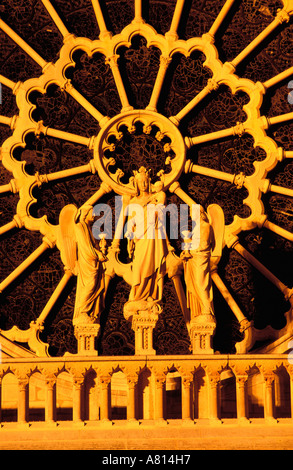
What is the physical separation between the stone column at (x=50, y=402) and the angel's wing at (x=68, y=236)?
1898mm

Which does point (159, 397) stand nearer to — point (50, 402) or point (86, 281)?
point (50, 402)

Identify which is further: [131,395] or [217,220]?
[217,220]

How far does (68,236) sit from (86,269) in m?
0.81

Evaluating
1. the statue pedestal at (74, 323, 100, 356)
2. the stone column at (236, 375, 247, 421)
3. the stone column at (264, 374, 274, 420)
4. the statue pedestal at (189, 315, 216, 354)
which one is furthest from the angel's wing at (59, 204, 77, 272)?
the stone column at (264, 374, 274, 420)

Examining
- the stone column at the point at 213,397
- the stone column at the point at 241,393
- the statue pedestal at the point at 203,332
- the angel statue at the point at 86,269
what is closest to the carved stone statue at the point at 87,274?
the angel statue at the point at 86,269

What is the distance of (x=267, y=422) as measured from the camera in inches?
Answer: 988

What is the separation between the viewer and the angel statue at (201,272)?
25.8 metres

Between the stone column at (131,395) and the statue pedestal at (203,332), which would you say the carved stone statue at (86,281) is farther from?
the statue pedestal at (203,332)

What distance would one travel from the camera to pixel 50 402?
25219 mm

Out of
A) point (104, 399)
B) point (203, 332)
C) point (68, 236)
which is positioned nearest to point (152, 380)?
point (104, 399)

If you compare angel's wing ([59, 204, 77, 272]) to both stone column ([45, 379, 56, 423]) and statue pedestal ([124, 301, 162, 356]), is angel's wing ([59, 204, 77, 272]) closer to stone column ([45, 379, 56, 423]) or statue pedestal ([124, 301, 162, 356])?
statue pedestal ([124, 301, 162, 356])

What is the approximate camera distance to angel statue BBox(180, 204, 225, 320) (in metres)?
25.8
